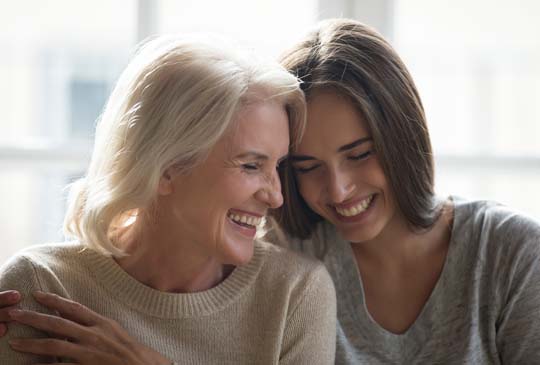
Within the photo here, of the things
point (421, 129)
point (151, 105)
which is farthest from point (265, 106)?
point (421, 129)

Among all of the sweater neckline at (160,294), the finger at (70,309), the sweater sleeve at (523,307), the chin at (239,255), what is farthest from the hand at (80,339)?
the sweater sleeve at (523,307)

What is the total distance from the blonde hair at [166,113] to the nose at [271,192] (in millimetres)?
126

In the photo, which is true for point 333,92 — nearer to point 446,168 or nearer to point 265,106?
point 265,106

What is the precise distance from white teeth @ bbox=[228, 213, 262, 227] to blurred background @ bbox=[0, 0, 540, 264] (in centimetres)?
118

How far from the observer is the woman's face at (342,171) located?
1711 millimetres

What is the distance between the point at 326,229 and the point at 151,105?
0.62m

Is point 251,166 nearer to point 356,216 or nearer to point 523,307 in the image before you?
point 356,216

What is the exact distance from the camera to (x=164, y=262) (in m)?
1.76

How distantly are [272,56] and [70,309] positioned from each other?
4.57 feet

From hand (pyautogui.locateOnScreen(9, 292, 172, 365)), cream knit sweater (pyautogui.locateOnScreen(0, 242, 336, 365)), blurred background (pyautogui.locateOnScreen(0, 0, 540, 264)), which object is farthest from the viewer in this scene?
blurred background (pyautogui.locateOnScreen(0, 0, 540, 264))

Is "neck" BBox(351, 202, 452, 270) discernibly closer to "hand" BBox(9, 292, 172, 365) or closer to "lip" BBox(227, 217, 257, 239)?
"lip" BBox(227, 217, 257, 239)

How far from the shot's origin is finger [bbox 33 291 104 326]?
1.61m

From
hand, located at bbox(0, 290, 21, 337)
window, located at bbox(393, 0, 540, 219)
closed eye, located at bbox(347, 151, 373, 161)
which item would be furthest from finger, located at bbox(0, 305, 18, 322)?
window, located at bbox(393, 0, 540, 219)

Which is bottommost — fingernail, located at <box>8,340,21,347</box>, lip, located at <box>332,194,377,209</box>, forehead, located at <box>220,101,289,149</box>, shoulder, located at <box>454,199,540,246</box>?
fingernail, located at <box>8,340,21,347</box>
